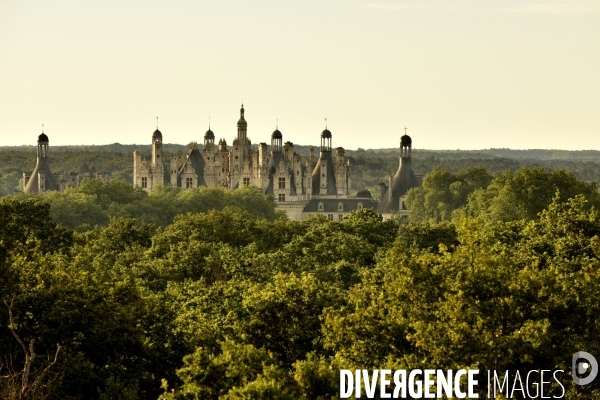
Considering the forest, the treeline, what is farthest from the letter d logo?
the treeline

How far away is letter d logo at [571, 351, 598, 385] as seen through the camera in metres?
38.5

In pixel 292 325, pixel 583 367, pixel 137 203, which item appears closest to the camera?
pixel 583 367

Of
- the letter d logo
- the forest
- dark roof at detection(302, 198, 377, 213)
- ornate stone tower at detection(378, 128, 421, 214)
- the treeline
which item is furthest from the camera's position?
dark roof at detection(302, 198, 377, 213)

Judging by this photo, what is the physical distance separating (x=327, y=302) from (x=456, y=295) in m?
7.30

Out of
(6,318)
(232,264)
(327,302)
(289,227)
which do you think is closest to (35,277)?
(6,318)

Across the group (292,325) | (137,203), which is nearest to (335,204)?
(137,203)

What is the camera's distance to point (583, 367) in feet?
128

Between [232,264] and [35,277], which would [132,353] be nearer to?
[35,277]

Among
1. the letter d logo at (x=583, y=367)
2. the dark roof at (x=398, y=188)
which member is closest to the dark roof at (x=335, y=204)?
the dark roof at (x=398, y=188)

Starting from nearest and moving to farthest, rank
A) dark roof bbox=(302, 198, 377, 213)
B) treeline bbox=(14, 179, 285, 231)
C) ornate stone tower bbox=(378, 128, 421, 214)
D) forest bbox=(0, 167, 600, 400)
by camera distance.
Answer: forest bbox=(0, 167, 600, 400), treeline bbox=(14, 179, 285, 231), ornate stone tower bbox=(378, 128, 421, 214), dark roof bbox=(302, 198, 377, 213)

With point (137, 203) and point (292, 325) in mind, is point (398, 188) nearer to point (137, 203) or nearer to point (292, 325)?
point (137, 203)

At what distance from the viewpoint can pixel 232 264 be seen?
2557 inches

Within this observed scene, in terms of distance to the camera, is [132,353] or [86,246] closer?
[132,353]

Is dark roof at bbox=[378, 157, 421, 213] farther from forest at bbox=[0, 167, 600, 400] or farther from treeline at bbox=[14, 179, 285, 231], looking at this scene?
forest at bbox=[0, 167, 600, 400]
